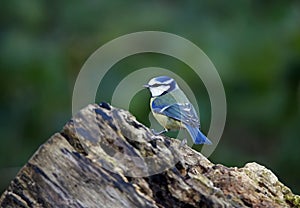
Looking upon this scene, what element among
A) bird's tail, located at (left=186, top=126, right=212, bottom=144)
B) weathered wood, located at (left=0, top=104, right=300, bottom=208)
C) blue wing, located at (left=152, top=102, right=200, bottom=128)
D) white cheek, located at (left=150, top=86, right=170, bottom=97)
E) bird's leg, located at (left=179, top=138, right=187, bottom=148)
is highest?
white cheek, located at (left=150, top=86, right=170, bottom=97)

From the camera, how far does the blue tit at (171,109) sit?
52.7 inches

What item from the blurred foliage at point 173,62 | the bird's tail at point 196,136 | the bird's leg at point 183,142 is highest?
the blurred foliage at point 173,62

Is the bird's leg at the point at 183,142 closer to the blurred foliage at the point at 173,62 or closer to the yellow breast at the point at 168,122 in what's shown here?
the yellow breast at the point at 168,122

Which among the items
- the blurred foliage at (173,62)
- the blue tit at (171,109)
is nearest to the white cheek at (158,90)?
the blue tit at (171,109)

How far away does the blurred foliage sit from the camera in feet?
11.6

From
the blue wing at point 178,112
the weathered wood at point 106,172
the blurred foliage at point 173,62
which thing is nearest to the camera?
the weathered wood at point 106,172

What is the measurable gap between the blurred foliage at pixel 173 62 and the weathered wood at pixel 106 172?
6.89 feet

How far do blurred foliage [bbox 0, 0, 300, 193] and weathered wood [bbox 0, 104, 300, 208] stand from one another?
210cm

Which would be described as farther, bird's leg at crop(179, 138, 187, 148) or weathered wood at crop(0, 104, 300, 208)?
bird's leg at crop(179, 138, 187, 148)

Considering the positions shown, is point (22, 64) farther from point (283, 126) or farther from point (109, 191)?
point (109, 191)

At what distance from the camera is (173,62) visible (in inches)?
137

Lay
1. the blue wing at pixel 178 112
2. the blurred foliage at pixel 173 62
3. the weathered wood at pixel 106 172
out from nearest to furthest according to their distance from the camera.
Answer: the weathered wood at pixel 106 172 → the blue wing at pixel 178 112 → the blurred foliage at pixel 173 62

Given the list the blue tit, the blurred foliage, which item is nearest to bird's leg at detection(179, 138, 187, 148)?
the blue tit

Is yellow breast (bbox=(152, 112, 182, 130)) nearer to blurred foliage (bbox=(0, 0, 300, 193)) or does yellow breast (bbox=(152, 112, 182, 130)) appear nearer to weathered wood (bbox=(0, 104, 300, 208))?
weathered wood (bbox=(0, 104, 300, 208))
